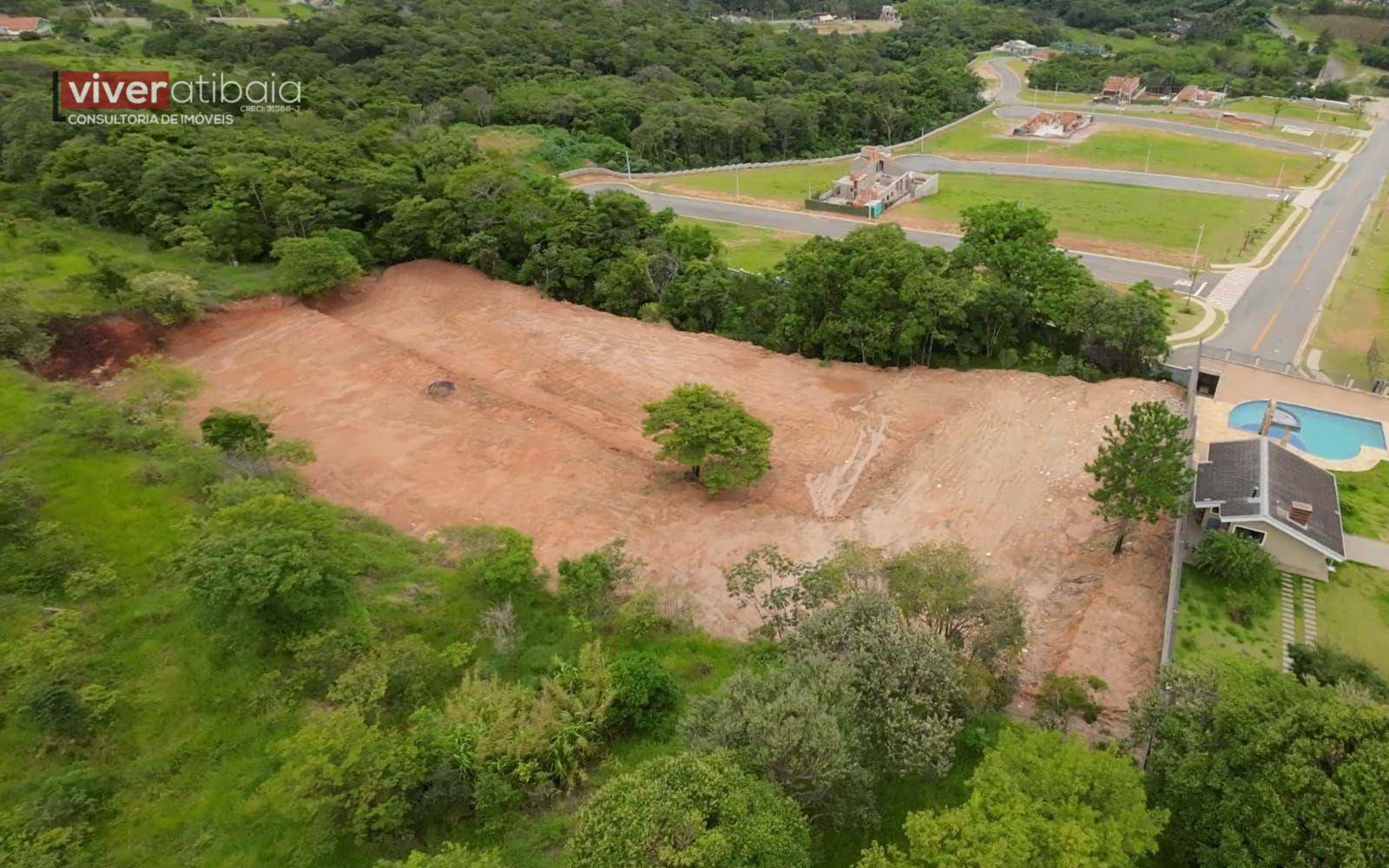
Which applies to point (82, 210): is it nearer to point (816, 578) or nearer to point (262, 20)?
point (816, 578)

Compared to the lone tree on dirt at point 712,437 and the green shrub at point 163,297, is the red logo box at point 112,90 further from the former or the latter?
the lone tree on dirt at point 712,437

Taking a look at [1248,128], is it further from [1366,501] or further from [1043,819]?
[1043,819]

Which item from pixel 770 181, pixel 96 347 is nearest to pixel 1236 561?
pixel 96 347

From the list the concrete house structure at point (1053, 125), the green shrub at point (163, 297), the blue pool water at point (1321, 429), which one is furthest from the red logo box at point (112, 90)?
the concrete house structure at point (1053, 125)

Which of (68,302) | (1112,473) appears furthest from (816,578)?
(68,302)

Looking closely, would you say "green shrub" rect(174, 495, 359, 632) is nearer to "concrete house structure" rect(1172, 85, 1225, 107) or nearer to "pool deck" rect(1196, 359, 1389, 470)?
"pool deck" rect(1196, 359, 1389, 470)

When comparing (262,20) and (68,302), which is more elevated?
(262,20)
